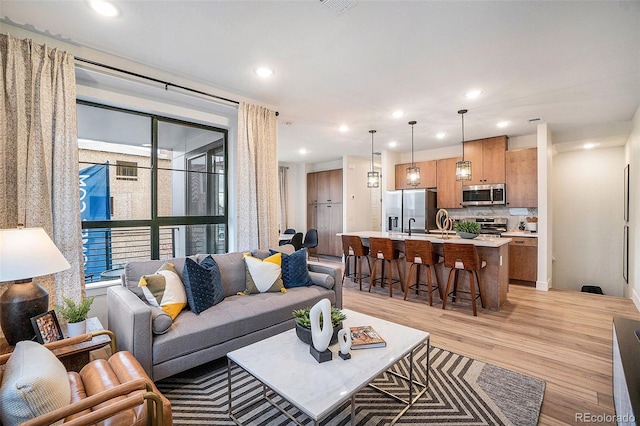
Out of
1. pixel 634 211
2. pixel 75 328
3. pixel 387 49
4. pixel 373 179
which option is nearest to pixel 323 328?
pixel 75 328

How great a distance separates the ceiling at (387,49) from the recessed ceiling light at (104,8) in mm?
53

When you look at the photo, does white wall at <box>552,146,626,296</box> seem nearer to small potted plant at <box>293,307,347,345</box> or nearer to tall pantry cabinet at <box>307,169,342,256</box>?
tall pantry cabinet at <box>307,169,342,256</box>

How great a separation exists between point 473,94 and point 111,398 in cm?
421

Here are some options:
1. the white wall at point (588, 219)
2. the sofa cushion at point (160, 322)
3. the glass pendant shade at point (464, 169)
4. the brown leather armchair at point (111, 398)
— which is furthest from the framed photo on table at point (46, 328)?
the white wall at point (588, 219)

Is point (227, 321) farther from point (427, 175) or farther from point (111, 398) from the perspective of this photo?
point (427, 175)

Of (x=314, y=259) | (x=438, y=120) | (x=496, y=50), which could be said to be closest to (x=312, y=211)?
(x=314, y=259)

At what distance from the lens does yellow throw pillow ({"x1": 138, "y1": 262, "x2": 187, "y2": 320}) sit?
230cm

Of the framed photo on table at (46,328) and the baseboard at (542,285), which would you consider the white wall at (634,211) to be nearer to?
the baseboard at (542,285)

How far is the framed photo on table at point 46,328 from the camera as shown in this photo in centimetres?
173

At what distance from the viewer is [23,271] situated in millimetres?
1616

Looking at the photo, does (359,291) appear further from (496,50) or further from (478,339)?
(496,50)

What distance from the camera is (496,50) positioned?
102 inches

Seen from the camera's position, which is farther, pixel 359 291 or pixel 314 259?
pixel 314 259

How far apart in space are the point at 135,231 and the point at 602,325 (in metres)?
5.35
